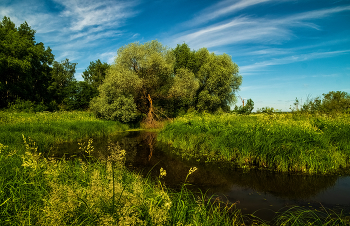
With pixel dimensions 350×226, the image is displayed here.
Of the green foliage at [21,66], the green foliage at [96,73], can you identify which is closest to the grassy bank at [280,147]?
the green foliage at [21,66]

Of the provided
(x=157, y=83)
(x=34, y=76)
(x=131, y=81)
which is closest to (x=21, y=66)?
(x=34, y=76)

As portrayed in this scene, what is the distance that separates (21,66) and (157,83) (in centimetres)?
2798

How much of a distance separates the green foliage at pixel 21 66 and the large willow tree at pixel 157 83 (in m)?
21.0

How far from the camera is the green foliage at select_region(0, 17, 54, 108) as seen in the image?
36969mm

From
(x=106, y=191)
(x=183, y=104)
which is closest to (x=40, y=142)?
(x=106, y=191)

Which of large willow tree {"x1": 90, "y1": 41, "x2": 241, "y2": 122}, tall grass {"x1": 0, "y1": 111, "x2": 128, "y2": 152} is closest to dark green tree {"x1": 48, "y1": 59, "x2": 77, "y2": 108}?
large willow tree {"x1": 90, "y1": 41, "x2": 241, "y2": 122}

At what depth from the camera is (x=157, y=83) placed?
29219 mm

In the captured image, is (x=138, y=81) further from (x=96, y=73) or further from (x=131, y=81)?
(x=96, y=73)

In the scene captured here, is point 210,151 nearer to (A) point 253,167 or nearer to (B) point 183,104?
(A) point 253,167

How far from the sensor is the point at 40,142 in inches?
457

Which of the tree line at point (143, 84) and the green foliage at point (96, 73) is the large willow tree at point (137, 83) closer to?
the tree line at point (143, 84)

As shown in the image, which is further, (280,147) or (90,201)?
(280,147)

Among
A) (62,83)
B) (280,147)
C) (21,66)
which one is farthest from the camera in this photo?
(62,83)

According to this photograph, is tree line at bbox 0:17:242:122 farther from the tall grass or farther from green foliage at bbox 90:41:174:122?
the tall grass
